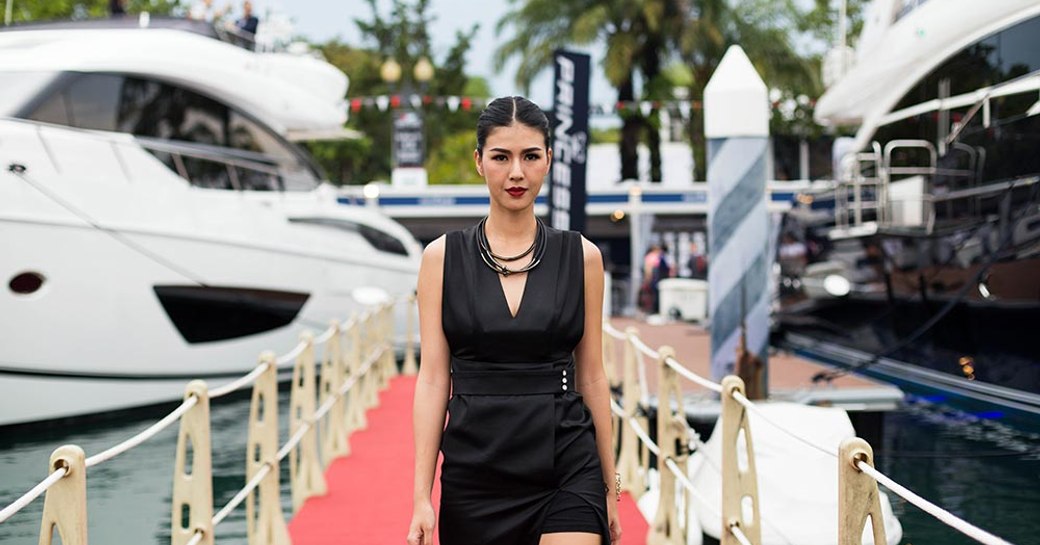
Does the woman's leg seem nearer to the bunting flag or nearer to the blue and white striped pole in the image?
the blue and white striped pole

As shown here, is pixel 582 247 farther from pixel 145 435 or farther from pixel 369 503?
pixel 369 503

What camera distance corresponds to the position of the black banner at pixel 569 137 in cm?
1132

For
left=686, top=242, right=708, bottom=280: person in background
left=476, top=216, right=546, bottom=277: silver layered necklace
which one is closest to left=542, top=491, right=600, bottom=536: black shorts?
left=476, top=216, right=546, bottom=277: silver layered necklace

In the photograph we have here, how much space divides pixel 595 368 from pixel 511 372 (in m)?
0.26

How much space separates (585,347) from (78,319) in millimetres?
9252

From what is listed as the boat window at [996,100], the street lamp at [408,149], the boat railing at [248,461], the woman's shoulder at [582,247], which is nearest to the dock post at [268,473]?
the boat railing at [248,461]

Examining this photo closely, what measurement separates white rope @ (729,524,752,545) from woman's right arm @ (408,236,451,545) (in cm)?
188

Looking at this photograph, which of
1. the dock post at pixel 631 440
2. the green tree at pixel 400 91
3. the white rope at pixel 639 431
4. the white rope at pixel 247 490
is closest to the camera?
the white rope at pixel 247 490

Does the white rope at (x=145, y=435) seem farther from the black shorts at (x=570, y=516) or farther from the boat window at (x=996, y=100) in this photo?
the boat window at (x=996, y=100)

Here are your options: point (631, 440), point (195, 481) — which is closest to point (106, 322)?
point (631, 440)

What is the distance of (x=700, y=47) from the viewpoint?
29.2 m

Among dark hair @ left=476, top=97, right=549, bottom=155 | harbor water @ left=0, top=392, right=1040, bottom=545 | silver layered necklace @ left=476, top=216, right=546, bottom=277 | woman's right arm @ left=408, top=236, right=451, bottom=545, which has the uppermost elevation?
dark hair @ left=476, top=97, right=549, bottom=155

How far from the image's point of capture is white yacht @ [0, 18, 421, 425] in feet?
34.8

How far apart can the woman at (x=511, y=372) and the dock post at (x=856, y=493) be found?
0.72 metres
